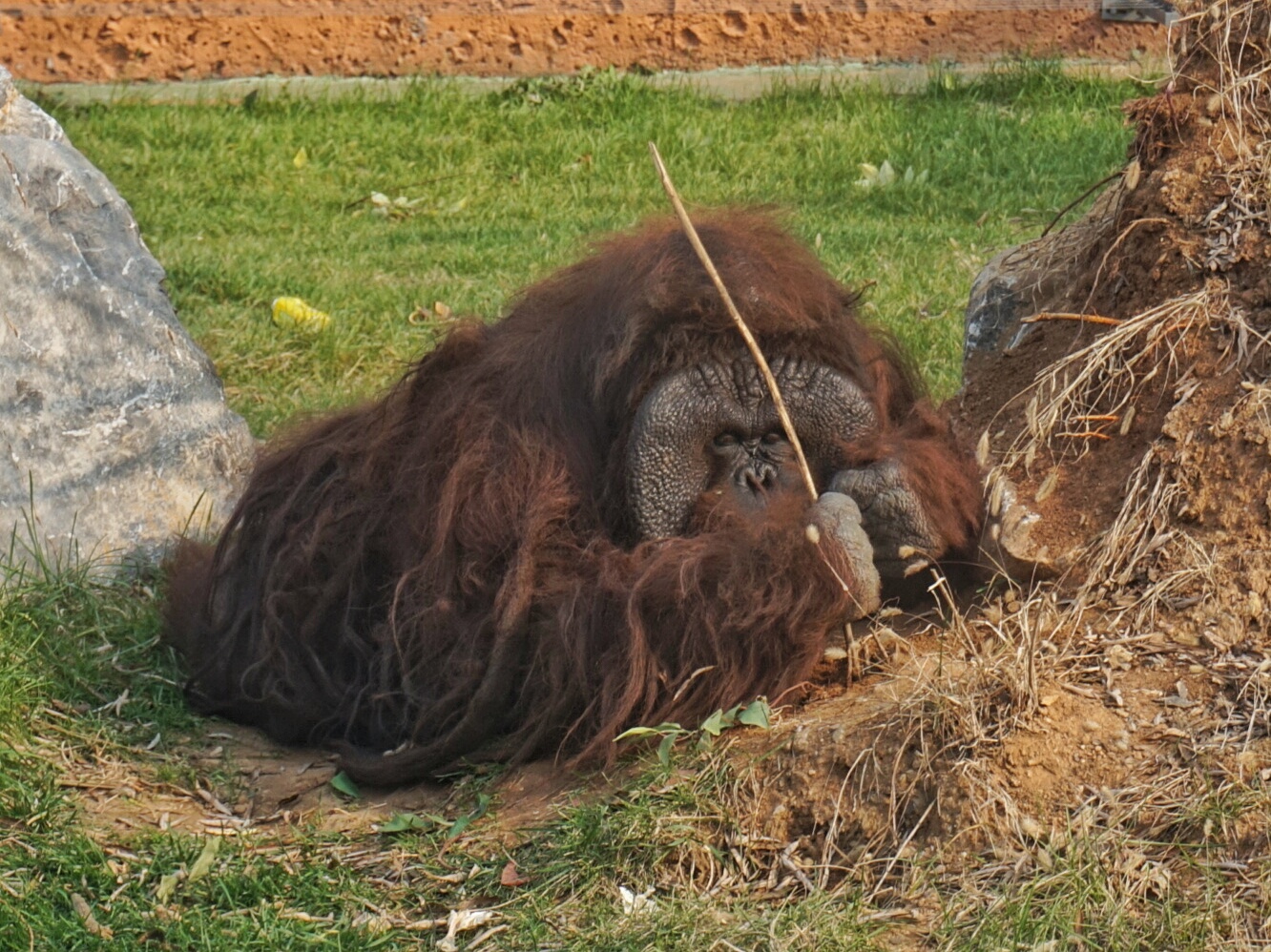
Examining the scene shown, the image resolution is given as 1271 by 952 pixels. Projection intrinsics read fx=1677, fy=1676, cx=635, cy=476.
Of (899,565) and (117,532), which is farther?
(117,532)

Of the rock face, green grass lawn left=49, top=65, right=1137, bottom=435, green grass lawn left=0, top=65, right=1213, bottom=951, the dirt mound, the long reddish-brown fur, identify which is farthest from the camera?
green grass lawn left=49, top=65, right=1137, bottom=435

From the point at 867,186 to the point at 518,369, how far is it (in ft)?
14.1

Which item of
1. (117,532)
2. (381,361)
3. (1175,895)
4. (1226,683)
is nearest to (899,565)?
(1226,683)

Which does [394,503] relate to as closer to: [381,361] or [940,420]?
[940,420]

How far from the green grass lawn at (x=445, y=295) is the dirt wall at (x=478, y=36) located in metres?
0.28

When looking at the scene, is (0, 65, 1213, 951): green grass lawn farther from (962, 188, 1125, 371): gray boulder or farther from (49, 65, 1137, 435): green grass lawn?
(962, 188, 1125, 371): gray boulder

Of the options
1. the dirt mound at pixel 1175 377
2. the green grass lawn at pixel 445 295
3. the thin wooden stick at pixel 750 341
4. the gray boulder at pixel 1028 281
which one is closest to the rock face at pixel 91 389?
the green grass lawn at pixel 445 295

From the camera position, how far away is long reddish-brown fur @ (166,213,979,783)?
10.2 ft

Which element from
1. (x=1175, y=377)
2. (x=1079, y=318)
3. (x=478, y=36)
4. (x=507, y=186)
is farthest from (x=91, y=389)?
(x=478, y=36)

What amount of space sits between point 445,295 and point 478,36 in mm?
2622

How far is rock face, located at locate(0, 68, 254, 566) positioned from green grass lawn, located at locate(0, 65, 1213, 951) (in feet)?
0.90

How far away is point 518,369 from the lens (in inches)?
141

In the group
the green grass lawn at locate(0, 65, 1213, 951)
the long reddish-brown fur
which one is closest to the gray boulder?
the long reddish-brown fur

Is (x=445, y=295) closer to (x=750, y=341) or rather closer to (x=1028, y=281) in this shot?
(x=1028, y=281)
